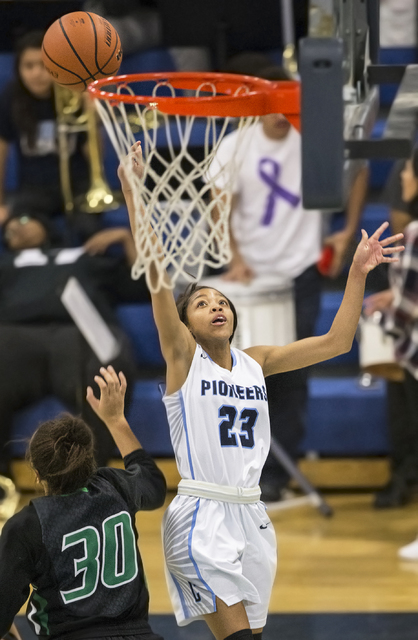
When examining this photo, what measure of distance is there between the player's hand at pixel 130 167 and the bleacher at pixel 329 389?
1.36 meters

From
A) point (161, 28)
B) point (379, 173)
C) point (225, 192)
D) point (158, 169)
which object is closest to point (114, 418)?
point (225, 192)

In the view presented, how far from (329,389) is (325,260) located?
139 centimetres

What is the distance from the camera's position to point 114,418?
2.67 m

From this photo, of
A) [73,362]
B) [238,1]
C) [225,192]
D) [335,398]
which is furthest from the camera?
[238,1]

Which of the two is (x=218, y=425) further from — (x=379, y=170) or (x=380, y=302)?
(x=379, y=170)

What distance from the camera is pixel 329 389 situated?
17.3ft

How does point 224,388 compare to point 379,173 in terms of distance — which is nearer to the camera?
point 224,388

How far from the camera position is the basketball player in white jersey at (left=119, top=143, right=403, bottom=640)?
2.45 m

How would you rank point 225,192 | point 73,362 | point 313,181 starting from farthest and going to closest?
point 73,362
point 225,192
point 313,181

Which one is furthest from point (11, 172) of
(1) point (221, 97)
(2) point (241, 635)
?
(2) point (241, 635)

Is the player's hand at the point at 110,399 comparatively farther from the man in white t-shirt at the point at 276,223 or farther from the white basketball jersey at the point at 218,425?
the man in white t-shirt at the point at 276,223

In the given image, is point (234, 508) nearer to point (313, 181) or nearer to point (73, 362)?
point (313, 181)

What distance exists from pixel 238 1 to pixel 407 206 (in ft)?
10.00

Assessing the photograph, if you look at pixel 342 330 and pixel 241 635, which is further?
pixel 342 330
